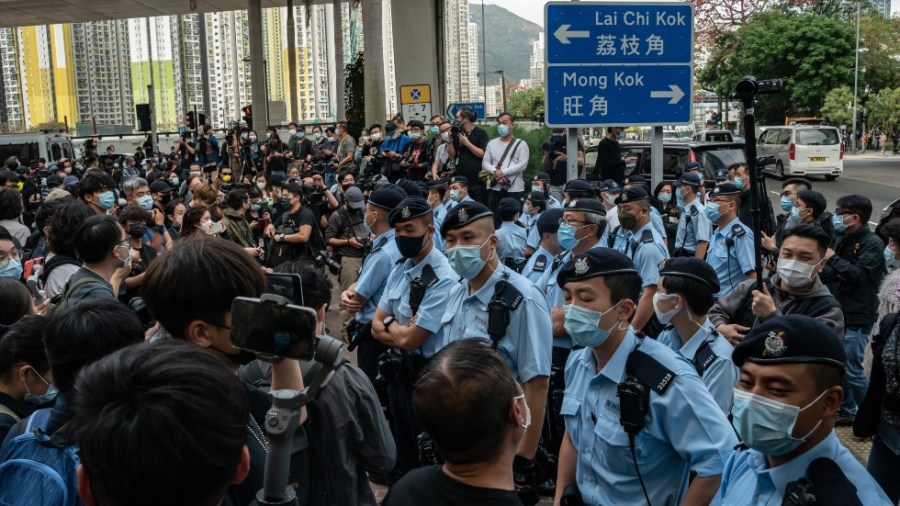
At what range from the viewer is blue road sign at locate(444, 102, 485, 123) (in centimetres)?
2132

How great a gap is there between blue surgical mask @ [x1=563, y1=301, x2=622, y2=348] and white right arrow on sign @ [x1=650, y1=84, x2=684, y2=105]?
4936 mm

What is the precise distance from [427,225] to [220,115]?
115217 mm

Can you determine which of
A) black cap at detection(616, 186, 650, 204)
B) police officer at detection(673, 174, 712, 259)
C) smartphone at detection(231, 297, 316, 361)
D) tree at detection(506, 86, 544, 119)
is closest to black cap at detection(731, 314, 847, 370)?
smartphone at detection(231, 297, 316, 361)

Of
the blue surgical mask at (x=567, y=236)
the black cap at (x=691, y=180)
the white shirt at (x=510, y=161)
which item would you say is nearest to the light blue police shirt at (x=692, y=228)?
the black cap at (x=691, y=180)

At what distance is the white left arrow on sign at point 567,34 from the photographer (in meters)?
8.03

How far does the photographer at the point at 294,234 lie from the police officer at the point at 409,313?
449 cm

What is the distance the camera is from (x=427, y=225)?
5730 millimetres

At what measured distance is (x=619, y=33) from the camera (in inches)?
319

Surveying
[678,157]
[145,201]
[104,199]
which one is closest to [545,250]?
[104,199]

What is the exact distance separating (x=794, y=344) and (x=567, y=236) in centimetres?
410

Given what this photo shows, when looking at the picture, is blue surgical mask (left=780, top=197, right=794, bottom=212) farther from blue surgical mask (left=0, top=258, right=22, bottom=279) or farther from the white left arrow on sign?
blue surgical mask (left=0, top=258, right=22, bottom=279)

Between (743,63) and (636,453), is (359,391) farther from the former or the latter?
(743,63)

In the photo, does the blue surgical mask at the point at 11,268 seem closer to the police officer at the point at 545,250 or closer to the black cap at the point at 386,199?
the black cap at the point at 386,199

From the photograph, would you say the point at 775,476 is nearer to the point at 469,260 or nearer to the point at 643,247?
the point at 469,260
